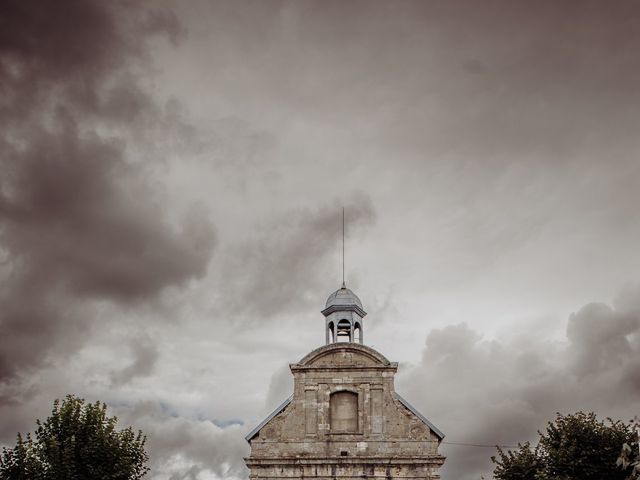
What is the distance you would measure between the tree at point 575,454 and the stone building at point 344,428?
160 inches

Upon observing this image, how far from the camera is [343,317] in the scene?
130ft

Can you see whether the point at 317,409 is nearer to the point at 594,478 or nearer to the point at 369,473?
the point at 369,473

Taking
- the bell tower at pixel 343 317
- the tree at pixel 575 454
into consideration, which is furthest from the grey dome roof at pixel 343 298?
the tree at pixel 575 454

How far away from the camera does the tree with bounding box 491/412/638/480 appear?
3139 centimetres

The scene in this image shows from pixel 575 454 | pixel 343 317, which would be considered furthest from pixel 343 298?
pixel 575 454

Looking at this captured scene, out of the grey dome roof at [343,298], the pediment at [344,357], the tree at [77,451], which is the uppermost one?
the grey dome roof at [343,298]

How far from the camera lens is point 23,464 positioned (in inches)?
1150

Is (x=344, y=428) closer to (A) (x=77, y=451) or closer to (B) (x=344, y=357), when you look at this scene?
(B) (x=344, y=357)

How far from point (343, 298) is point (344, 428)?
25.8ft

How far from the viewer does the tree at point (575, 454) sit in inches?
1236

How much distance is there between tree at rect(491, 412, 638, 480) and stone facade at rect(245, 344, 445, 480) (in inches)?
162

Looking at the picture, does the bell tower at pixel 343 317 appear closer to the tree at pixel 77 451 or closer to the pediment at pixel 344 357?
the pediment at pixel 344 357

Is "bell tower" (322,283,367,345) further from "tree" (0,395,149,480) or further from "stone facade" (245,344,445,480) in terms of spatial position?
"tree" (0,395,149,480)

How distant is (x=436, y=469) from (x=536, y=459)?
494 centimetres
